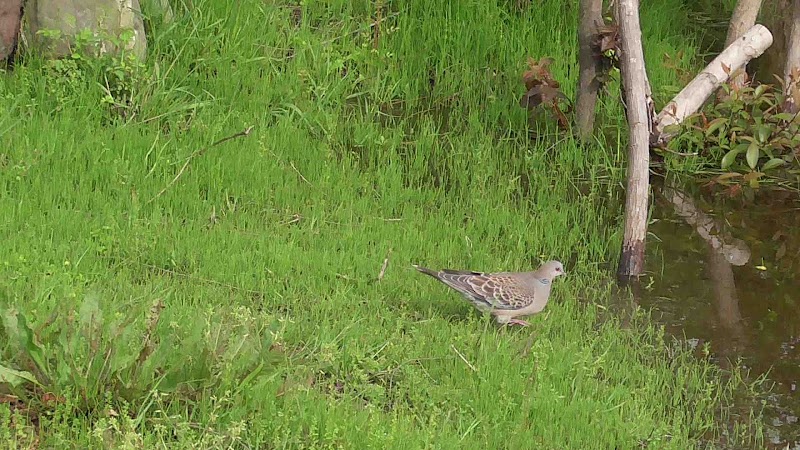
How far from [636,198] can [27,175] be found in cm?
364

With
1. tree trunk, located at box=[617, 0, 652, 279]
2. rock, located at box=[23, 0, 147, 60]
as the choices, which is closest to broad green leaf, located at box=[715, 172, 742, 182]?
tree trunk, located at box=[617, 0, 652, 279]

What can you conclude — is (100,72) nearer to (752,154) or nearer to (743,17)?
(752,154)

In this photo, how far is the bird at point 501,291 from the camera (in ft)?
19.3

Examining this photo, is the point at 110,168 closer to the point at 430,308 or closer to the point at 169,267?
the point at 169,267

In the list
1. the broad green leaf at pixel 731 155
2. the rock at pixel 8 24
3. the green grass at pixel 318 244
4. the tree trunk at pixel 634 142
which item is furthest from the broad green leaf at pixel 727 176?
the rock at pixel 8 24

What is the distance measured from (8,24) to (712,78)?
4957 mm

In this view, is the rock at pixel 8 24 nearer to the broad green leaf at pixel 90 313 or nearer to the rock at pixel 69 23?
the rock at pixel 69 23

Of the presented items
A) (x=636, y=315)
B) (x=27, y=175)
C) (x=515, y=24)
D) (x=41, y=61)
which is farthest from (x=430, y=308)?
(x=515, y=24)

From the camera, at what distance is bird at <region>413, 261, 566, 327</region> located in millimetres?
5891

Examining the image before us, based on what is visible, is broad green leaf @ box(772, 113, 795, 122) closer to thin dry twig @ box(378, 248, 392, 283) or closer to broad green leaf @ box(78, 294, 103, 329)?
thin dry twig @ box(378, 248, 392, 283)

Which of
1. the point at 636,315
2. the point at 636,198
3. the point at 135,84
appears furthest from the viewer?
the point at 135,84

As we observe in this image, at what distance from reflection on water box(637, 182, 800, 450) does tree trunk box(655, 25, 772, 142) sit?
539mm

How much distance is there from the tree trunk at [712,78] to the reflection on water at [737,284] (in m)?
0.54

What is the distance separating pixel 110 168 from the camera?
23.2 ft
